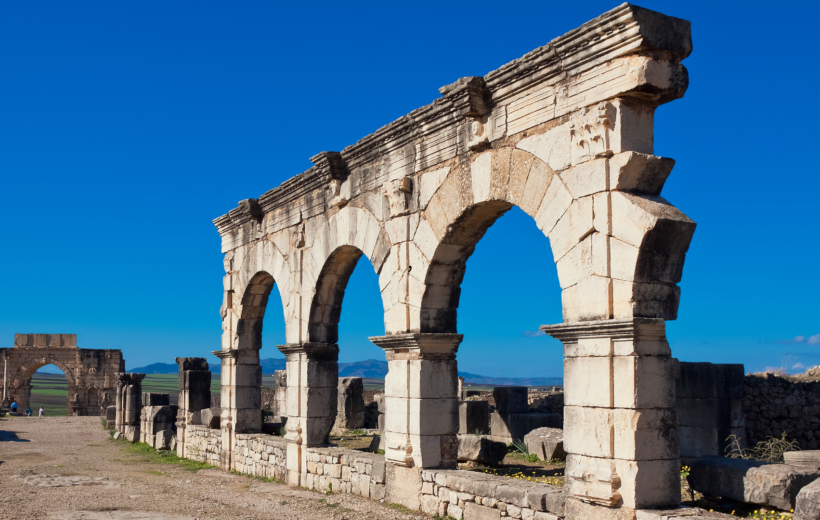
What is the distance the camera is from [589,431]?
5.72 meters

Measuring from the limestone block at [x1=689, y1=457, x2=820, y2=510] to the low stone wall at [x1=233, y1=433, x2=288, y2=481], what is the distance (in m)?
6.16

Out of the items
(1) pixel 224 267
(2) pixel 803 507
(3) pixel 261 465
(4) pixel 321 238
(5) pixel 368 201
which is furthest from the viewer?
(1) pixel 224 267

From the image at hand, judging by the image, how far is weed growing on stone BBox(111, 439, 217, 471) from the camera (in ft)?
42.8

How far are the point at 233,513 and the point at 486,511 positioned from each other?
3.04 m

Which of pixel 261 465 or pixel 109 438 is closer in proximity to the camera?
pixel 261 465

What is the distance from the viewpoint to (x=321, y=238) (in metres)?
10.3

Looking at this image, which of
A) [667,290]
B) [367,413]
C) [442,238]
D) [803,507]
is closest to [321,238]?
[442,238]

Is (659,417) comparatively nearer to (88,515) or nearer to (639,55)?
(639,55)

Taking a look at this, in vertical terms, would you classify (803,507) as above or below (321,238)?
below

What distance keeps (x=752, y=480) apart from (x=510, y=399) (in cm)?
748

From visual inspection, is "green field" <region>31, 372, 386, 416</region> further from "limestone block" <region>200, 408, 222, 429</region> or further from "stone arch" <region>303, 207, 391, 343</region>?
"stone arch" <region>303, 207, 391, 343</region>

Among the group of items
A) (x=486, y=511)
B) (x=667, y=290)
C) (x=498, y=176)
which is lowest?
(x=486, y=511)

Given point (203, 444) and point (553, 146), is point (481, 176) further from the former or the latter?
point (203, 444)

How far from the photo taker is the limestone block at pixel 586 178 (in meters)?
5.77
